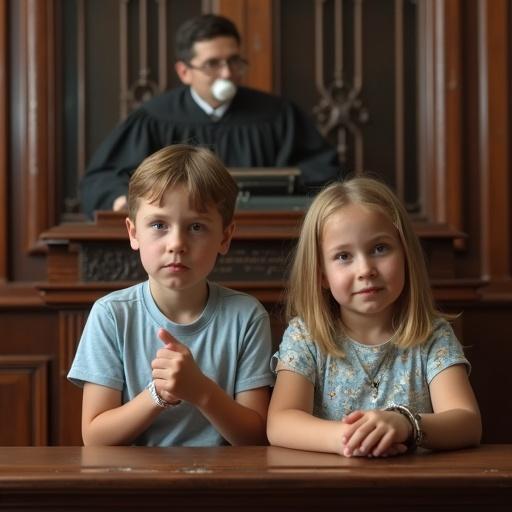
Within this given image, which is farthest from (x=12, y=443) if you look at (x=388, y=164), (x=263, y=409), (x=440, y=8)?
(x=440, y=8)

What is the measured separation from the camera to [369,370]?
1.96m

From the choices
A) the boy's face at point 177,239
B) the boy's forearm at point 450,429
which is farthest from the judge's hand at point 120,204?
the boy's forearm at point 450,429

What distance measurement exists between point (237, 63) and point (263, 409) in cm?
219

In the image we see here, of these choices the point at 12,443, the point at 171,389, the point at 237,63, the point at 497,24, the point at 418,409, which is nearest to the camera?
the point at 171,389

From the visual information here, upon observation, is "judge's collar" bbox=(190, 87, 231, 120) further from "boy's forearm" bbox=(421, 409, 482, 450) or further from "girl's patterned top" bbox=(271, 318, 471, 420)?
"boy's forearm" bbox=(421, 409, 482, 450)

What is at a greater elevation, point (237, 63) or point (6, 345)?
point (237, 63)

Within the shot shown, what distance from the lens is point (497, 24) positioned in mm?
4195

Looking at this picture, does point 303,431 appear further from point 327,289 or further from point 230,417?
point 327,289

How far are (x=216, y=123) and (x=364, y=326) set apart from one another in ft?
7.11

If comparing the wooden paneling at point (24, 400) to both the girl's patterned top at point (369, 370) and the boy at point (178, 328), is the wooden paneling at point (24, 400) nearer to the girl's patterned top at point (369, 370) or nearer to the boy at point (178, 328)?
the boy at point (178, 328)

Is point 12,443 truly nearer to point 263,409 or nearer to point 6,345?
point 6,345

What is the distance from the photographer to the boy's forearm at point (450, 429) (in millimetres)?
1667

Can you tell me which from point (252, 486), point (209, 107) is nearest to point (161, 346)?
point (252, 486)

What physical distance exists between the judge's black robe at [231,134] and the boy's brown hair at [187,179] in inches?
75.5
